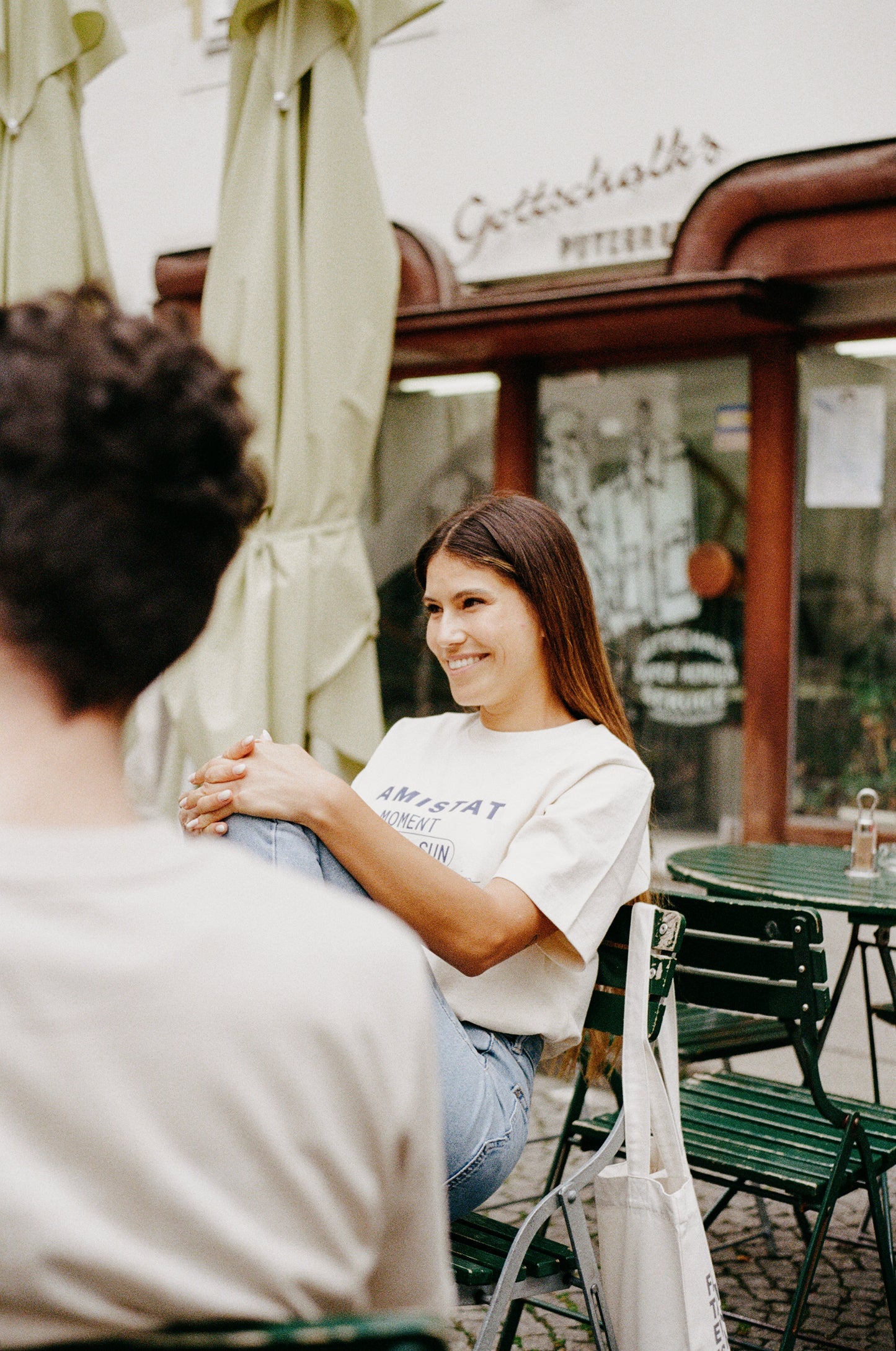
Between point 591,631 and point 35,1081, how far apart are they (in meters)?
2.00

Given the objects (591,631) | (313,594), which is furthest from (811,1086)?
(313,594)

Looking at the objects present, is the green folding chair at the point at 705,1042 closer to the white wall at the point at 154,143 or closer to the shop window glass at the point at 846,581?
the shop window glass at the point at 846,581

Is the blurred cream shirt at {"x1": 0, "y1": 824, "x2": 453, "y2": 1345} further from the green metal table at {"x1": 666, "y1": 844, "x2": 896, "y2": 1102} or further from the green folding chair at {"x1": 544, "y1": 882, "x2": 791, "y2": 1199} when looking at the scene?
the green metal table at {"x1": 666, "y1": 844, "x2": 896, "y2": 1102}

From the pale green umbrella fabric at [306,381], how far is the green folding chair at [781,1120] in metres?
1.02

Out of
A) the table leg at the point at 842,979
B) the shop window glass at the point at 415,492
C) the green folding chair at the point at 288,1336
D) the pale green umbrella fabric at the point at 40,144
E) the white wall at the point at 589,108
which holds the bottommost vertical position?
the table leg at the point at 842,979

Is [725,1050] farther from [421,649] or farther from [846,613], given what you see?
[421,649]

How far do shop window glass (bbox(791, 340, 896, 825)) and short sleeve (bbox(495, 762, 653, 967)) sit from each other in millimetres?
3356

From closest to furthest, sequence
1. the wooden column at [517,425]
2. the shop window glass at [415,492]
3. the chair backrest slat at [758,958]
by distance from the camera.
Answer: the chair backrest slat at [758,958] → the wooden column at [517,425] → the shop window glass at [415,492]

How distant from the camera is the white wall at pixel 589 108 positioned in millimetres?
5473

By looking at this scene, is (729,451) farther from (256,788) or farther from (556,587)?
(256,788)

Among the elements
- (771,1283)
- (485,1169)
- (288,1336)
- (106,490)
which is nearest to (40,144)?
(485,1169)

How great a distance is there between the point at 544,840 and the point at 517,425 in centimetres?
428

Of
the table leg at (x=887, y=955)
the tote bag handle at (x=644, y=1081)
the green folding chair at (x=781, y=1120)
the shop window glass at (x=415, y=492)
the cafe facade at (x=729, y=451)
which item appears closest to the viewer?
the tote bag handle at (x=644, y=1081)

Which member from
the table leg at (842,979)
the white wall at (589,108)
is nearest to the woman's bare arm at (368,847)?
the table leg at (842,979)
